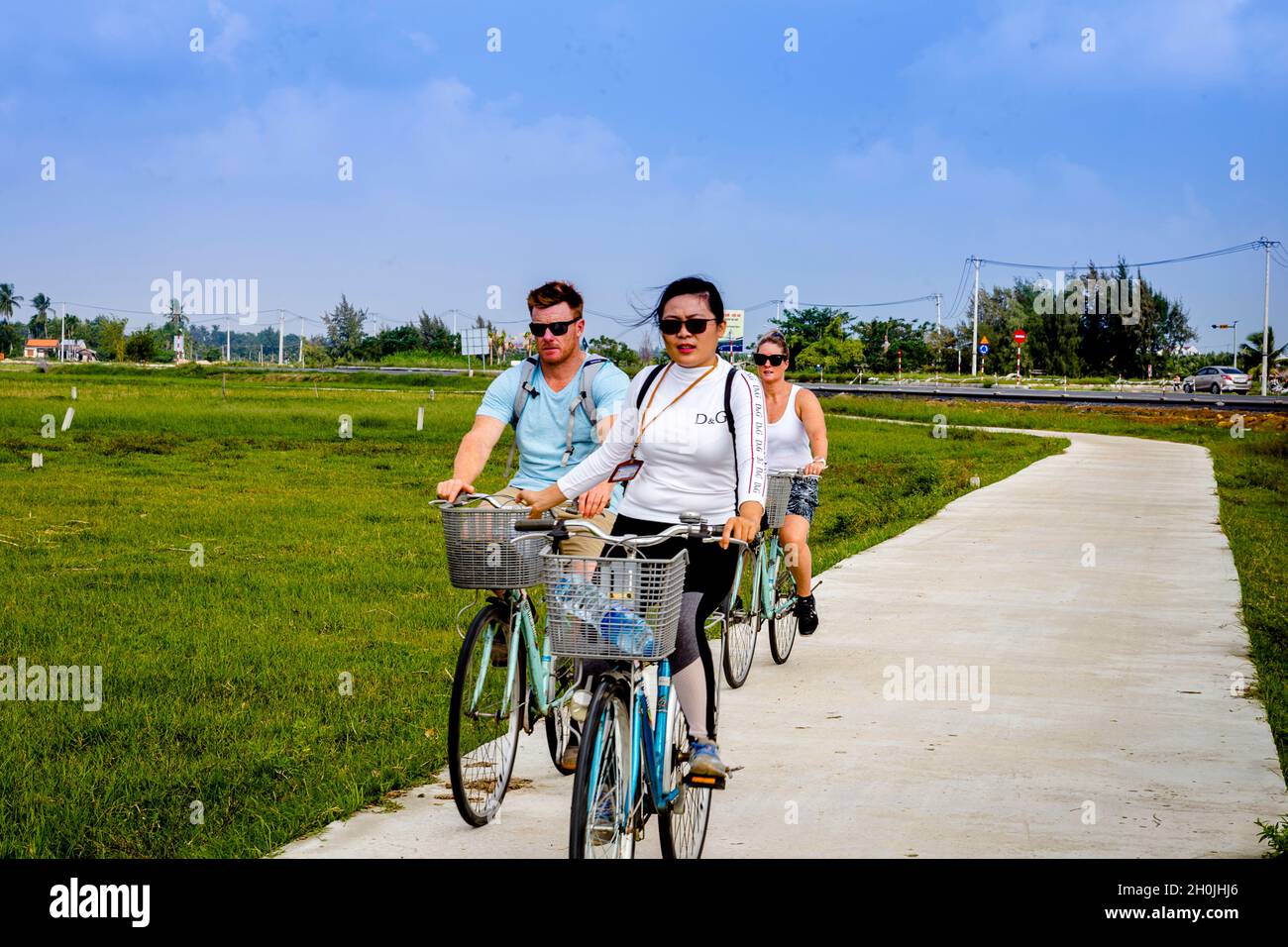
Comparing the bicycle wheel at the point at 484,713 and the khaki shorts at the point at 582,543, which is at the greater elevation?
the khaki shorts at the point at 582,543

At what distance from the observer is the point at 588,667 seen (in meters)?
4.23

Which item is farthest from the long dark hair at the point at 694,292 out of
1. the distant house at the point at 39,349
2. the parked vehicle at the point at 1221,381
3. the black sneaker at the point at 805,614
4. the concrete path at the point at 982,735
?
the distant house at the point at 39,349

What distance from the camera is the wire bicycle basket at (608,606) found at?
11.8ft

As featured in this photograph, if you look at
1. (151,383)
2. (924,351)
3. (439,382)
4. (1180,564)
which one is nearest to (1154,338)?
(924,351)

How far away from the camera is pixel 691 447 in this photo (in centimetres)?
441

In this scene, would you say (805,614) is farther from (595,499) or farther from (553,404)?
(595,499)

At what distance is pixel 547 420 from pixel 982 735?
2.65 meters

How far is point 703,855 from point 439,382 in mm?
59512

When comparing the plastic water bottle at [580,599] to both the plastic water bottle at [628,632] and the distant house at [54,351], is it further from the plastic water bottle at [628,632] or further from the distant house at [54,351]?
the distant house at [54,351]

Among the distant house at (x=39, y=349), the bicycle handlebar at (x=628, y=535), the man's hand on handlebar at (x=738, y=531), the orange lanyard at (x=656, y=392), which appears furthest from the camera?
the distant house at (x=39, y=349)

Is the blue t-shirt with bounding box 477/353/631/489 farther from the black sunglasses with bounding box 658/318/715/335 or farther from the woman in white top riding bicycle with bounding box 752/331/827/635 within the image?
the woman in white top riding bicycle with bounding box 752/331/827/635

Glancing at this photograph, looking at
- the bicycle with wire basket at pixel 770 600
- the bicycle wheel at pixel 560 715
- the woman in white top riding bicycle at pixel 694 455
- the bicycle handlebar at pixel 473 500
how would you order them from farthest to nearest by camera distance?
the bicycle with wire basket at pixel 770 600, the bicycle wheel at pixel 560 715, the bicycle handlebar at pixel 473 500, the woman in white top riding bicycle at pixel 694 455

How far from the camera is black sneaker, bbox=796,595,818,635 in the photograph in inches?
312

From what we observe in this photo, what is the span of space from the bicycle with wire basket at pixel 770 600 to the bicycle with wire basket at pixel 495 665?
5.99ft
